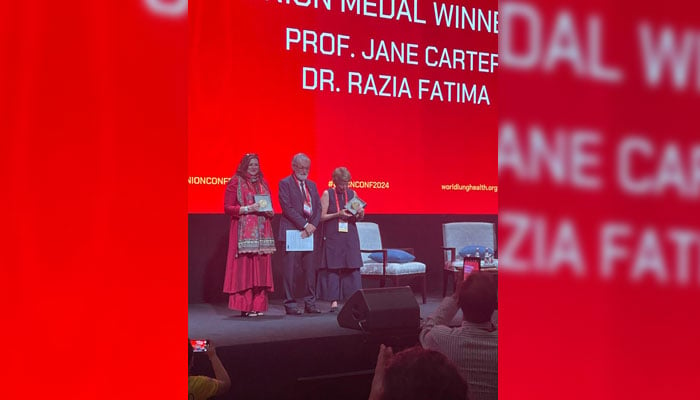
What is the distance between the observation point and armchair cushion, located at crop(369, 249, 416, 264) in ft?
21.7

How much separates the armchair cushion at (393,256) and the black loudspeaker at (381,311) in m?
2.25

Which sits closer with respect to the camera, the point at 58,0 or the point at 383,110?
the point at 58,0

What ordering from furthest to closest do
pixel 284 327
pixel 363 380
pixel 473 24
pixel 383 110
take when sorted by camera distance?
pixel 473 24, pixel 383 110, pixel 284 327, pixel 363 380

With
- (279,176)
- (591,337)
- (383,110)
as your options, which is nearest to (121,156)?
(591,337)

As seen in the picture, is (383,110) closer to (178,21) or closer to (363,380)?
(363,380)

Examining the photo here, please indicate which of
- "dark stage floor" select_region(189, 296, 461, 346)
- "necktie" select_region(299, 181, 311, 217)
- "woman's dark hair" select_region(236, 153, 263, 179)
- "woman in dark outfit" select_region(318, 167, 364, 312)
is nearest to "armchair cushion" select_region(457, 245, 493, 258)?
"dark stage floor" select_region(189, 296, 461, 346)

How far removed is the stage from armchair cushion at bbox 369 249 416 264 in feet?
4.22

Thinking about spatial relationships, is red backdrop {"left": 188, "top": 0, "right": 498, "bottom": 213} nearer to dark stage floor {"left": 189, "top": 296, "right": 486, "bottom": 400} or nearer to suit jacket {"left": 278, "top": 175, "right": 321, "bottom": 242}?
suit jacket {"left": 278, "top": 175, "right": 321, "bottom": 242}

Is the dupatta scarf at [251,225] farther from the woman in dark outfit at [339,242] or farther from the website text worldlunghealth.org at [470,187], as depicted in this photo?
the website text worldlunghealth.org at [470,187]

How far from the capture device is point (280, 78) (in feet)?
20.1

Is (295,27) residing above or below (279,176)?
above

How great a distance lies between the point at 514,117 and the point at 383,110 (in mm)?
5655

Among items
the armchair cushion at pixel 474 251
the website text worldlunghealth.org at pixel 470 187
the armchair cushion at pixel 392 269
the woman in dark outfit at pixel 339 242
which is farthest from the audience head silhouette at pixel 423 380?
the website text worldlunghealth.org at pixel 470 187

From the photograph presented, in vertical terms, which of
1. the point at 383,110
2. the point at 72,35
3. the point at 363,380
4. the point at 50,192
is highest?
the point at 383,110
